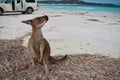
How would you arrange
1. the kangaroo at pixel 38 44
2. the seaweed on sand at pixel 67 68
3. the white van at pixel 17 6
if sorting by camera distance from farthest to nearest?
1. the white van at pixel 17 6
2. the seaweed on sand at pixel 67 68
3. the kangaroo at pixel 38 44

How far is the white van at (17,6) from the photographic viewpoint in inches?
900

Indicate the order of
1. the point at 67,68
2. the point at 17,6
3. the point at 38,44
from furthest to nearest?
the point at 17,6 → the point at 67,68 → the point at 38,44

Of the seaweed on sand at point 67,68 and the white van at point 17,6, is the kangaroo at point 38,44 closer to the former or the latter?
the seaweed on sand at point 67,68

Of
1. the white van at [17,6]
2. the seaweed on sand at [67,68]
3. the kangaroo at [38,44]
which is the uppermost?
A: the kangaroo at [38,44]

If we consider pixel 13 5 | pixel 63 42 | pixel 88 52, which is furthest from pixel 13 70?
pixel 13 5

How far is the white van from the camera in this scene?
22859 mm

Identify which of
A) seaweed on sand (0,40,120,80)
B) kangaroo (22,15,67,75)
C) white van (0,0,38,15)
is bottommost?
white van (0,0,38,15)

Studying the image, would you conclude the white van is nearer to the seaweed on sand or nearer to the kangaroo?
the seaweed on sand

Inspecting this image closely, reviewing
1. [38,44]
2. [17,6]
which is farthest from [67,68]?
[17,6]

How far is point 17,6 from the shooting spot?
23344 millimetres

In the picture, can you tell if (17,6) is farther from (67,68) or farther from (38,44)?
(38,44)

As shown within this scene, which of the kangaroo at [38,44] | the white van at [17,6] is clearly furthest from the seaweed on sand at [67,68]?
the white van at [17,6]

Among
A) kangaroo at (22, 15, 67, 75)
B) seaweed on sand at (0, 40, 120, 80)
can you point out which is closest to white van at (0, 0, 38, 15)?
seaweed on sand at (0, 40, 120, 80)

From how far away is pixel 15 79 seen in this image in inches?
181
